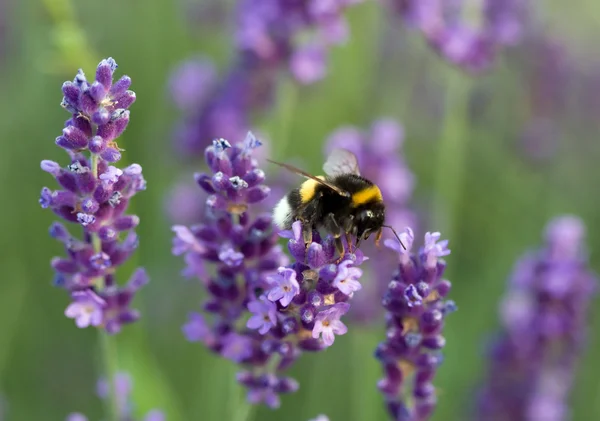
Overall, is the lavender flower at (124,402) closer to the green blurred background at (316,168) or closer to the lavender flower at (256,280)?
the lavender flower at (256,280)

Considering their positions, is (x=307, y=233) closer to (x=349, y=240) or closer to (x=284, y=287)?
(x=349, y=240)

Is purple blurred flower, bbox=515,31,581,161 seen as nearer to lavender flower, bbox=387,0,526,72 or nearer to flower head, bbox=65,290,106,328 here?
lavender flower, bbox=387,0,526,72

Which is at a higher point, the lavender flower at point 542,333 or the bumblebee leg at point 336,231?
the lavender flower at point 542,333

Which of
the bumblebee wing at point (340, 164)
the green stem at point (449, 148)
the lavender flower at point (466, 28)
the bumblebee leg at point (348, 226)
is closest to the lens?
the bumblebee leg at point (348, 226)

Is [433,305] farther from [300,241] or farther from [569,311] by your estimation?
[569,311]

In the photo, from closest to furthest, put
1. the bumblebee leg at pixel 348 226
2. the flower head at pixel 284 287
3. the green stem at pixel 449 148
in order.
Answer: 1. the flower head at pixel 284 287
2. the bumblebee leg at pixel 348 226
3. the green stem at pixel 449 148

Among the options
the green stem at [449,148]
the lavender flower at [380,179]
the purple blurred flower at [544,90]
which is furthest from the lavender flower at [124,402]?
the purple blurred flower at [544,90]

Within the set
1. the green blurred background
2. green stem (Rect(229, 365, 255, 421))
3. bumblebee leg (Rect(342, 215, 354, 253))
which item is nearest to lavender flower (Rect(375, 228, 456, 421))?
bumblebee leg (Rect(342, 215, 354, 253))
